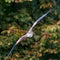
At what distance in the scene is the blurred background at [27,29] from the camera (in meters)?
3.88

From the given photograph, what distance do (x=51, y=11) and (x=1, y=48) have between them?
0.97 metres

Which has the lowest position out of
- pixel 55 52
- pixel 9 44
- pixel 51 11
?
pixel 55 52

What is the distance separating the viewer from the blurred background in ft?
12.7

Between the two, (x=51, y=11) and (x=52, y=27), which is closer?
(x=52, y=27)

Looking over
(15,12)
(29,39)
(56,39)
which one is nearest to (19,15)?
(15,12)

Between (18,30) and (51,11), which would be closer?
(18,30)

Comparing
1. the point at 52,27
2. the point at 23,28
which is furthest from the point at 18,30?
the point at 52,27

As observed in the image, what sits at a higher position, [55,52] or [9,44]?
[9,44]

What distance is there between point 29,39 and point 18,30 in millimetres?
262

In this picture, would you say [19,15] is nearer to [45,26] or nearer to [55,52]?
[45,26]

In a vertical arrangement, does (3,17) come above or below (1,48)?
above

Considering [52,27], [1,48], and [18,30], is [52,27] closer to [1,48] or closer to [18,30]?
[18,30]

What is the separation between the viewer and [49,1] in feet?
13.3

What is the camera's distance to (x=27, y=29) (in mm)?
4035
